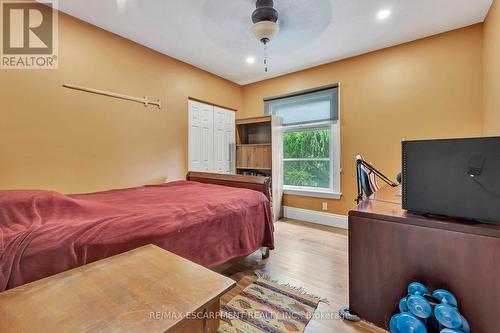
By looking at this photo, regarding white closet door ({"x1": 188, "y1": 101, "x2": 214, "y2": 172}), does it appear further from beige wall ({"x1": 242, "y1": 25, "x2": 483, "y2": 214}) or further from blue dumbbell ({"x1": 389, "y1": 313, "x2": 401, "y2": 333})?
blue dumbbell ({"x1": 389, "y1": 313, "x2": 401, "y2": 333})

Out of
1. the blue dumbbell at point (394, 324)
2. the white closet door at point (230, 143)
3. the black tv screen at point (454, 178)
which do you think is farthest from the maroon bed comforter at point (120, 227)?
the white closet door at point (230, 143)

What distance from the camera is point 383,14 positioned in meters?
2.39

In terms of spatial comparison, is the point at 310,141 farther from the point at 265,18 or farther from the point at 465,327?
the point at 465,327

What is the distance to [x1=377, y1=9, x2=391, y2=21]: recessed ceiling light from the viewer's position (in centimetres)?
234

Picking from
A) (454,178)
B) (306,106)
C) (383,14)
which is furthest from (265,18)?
(454,178)

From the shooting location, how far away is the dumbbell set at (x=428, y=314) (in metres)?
1.01

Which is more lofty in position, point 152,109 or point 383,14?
point 383,14

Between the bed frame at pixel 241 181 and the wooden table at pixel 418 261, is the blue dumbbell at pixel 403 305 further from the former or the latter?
the bed frame at pixel 241 181

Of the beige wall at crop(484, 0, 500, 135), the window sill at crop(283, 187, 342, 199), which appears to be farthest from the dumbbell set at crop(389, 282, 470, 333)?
the window sill at crop(283, 187, 342, 199)

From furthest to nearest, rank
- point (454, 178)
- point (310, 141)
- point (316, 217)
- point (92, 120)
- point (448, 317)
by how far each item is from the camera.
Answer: point (310, 141) < point (316, 217) < point (92, 120) < point (454, 178) < point (448, 317)

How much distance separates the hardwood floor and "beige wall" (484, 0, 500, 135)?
77.2 inches

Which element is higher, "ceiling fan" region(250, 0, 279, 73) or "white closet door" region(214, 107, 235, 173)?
"ceiling fan" region(250, 0, 279, 73)

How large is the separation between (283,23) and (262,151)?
1.99 m

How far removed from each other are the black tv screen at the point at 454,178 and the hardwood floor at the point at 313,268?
2.17 feet
